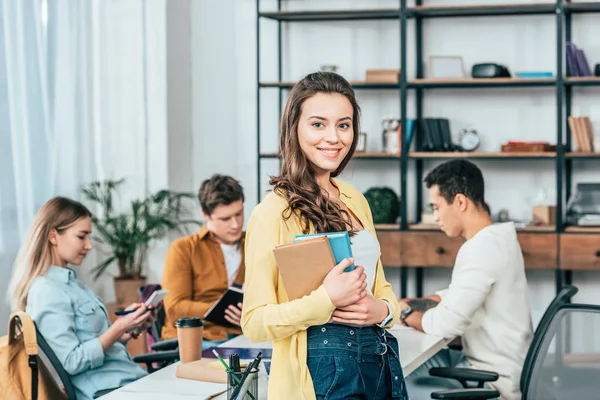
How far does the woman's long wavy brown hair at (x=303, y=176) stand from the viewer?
1.77 meters

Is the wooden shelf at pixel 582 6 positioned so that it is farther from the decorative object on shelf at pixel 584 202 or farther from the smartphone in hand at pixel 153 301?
the smartphone in hand at pixel 153 301

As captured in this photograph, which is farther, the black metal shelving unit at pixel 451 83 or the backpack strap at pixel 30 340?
the black metal shelving unit at pixel 451 83

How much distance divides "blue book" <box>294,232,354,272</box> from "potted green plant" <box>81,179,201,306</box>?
149 inches

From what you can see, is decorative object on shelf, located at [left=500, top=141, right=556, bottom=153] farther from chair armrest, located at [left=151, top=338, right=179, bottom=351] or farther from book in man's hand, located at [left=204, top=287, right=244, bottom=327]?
chair armrest, located at [left=151, top=338, right=179, bottom=351]

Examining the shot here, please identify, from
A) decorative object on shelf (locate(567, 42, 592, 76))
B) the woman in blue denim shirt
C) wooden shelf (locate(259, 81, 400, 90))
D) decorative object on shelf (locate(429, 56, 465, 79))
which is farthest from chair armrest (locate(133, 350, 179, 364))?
decorative object on shelf (locate(567, 42, 592, 76))

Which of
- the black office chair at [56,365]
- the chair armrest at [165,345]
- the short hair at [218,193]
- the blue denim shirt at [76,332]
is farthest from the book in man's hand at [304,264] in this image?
the short hair at [218,193]

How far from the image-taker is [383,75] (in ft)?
17.9

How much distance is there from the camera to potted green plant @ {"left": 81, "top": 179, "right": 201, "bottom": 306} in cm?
534

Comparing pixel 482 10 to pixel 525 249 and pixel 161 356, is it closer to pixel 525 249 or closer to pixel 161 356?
pixel 525 249

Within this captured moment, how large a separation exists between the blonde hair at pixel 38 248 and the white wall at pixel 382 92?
118 inches

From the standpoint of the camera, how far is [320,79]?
180 cm

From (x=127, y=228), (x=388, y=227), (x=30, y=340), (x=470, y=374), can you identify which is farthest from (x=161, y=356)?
(x=388, y=227)

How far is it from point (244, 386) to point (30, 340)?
85 centimetres

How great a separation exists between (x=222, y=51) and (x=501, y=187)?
2109 millimetres
